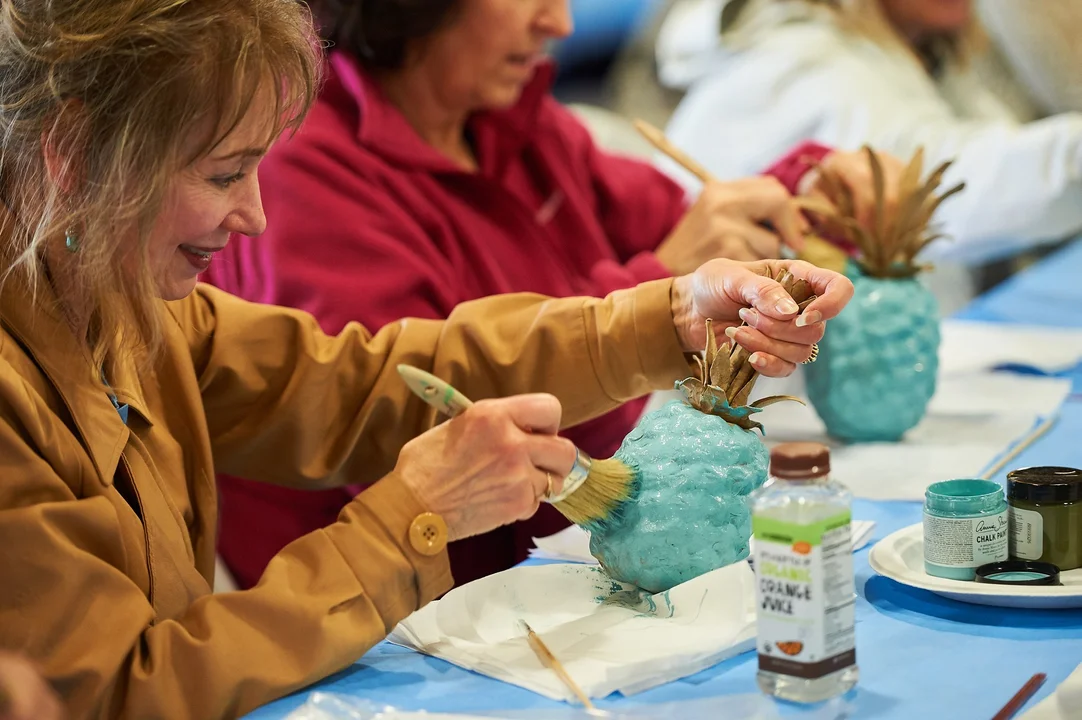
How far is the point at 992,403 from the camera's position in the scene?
1.96 metres

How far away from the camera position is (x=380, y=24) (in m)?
1.90

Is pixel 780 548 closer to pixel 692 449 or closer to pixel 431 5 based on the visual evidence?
pixel 692 449

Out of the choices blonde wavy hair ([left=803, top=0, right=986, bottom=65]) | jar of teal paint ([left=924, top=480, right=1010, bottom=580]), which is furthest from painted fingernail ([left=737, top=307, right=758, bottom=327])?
blonde wavy hair ([left=803, top=0, right=986, bottom=65])

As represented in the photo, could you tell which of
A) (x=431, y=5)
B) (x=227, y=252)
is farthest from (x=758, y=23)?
(x=227, y=252)

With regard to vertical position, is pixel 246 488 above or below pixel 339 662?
below

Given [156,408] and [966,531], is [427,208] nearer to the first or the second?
[156,408]

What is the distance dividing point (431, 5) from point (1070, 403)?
1135 mm

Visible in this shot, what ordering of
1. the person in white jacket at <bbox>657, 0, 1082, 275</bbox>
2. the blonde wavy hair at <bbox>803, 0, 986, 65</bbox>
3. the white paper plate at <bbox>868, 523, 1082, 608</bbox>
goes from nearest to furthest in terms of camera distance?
1. the white paper plate at <bbox>868, 523, 1082, 608</bbox>
2. the person in white jacket at <bbox>657, 0, 1082, 275</bbox>
3. the blonde wavy hair at <bbox>803, 0, 986, 65</bbox>

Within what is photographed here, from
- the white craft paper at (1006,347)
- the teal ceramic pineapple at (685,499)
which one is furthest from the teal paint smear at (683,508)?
the white craft paper at (1006,347)

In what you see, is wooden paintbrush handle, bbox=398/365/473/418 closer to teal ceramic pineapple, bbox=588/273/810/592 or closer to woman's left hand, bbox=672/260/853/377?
teal ceramic pineapple, bbox=588/273/810/592

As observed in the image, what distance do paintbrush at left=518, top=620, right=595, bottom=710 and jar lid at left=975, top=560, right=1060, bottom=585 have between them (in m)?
0.41

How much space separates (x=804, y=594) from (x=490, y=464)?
12.7 inches

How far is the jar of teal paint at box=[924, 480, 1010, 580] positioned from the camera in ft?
3.92

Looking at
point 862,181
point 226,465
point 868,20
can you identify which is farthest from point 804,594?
Answer: point 868,20
